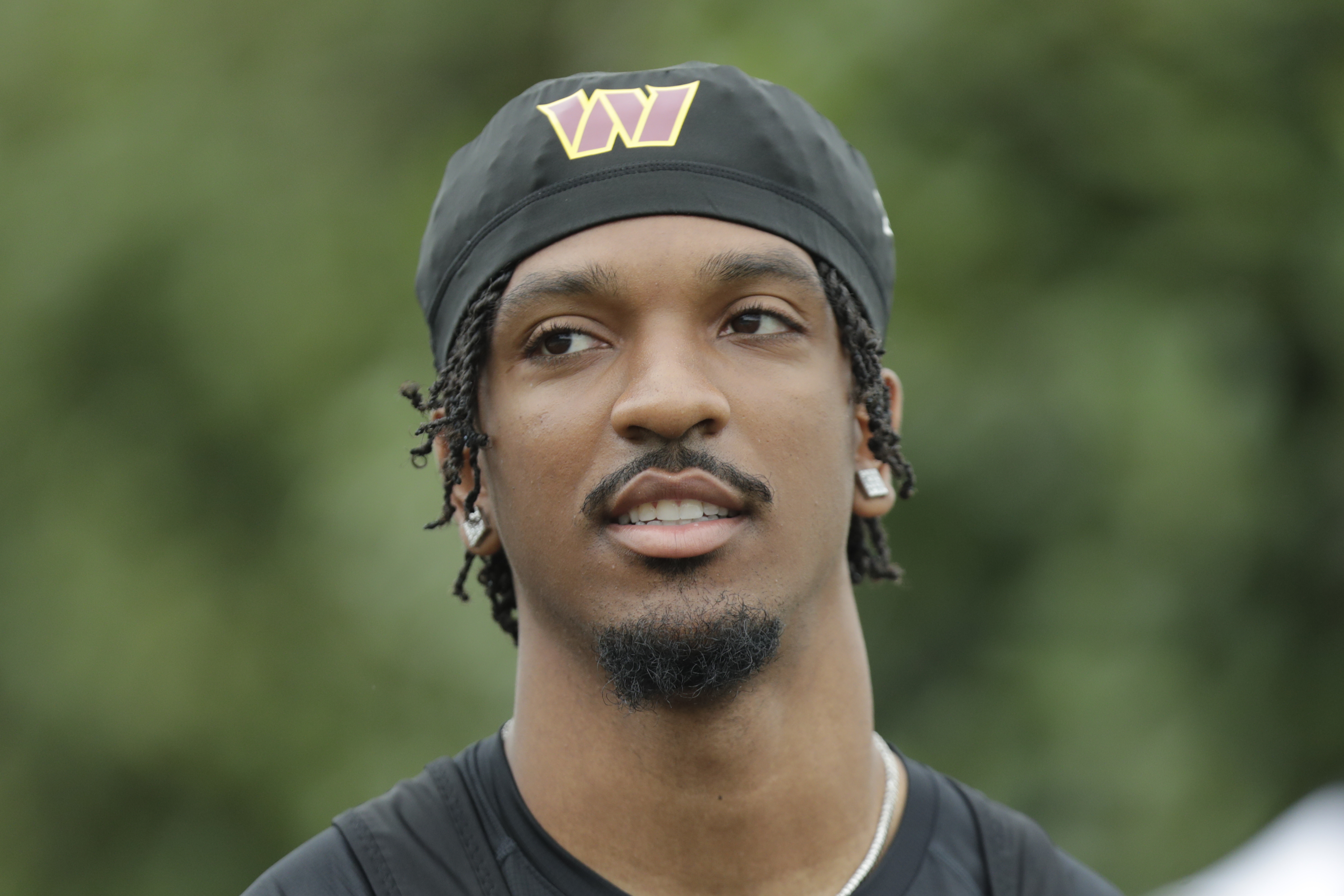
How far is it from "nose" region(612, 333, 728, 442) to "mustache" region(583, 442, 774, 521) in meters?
0.03

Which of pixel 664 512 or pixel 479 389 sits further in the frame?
pixel 479 389

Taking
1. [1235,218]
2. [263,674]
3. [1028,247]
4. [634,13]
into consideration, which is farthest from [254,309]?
[1235,218]

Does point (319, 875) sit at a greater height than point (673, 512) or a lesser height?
lesser

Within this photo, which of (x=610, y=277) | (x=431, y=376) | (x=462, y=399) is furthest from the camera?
(x=431, y=376)

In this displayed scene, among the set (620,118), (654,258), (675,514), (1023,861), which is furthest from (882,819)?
(620,118)

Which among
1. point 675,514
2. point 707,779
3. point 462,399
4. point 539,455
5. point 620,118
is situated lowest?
point 707,779

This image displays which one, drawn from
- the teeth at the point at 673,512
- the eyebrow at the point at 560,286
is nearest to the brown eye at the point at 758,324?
the eyebrow at the point at 560,286

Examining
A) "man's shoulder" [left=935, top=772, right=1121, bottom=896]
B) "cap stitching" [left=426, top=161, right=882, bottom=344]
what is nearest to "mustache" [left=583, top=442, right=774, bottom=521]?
"cap stitching" [left=426, top=161, right=882, bottom=344]

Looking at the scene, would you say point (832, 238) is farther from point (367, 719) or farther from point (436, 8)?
point (436, 8)

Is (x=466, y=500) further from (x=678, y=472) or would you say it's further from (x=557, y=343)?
(x=678, y=472)

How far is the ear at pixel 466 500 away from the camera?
10.6ft

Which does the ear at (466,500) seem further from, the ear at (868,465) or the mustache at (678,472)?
the ear at (868,465)

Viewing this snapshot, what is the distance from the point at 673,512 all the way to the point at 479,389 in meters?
0.56

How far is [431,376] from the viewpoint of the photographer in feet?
23.3
